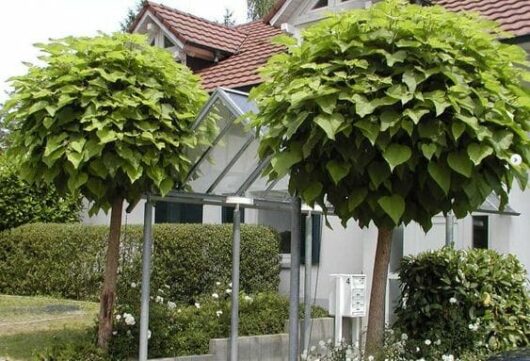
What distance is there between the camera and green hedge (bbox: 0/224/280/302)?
11891 mm

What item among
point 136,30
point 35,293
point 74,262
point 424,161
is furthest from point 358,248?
point 136,30

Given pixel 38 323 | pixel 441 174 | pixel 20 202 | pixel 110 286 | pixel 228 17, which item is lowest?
pixel 38 323

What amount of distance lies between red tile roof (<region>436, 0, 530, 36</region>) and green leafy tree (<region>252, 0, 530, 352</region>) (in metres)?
5.41

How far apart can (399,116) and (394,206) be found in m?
0.64

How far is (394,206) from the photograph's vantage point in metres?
5.20

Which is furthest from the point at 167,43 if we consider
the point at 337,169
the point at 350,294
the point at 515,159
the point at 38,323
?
the point at 515,159

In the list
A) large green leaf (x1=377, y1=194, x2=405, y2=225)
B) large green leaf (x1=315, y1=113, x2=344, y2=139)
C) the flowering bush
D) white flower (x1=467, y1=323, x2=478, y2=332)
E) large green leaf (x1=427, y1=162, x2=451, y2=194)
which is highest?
large green leaf (x1=315, y1=113, x2=344, y2=139)

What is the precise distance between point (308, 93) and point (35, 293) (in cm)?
1036

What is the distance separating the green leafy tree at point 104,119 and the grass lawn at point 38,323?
1.95 meters

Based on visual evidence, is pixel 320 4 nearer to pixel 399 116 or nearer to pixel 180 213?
pixel 180 213

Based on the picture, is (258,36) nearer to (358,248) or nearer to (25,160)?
(358,248)

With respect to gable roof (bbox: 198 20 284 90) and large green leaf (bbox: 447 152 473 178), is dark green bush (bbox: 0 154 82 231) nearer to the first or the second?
gable roof (bbox: 198 20 284 90)

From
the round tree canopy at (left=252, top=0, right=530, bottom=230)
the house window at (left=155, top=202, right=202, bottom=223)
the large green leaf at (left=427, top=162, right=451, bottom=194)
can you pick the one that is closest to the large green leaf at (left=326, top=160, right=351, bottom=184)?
the round tree canopy at (left=252, top=0, right=530, bottom=230)

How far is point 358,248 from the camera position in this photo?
1233cm
